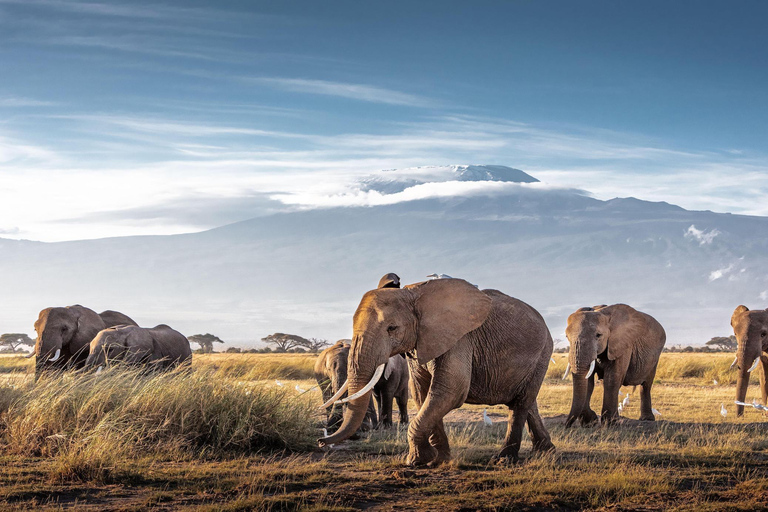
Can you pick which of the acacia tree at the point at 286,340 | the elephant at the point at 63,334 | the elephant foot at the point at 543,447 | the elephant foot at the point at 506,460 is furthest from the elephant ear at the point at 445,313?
the acacia tree at the point at 286,340

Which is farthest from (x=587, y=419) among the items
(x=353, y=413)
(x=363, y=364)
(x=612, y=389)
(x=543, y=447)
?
(x=363, y=364)

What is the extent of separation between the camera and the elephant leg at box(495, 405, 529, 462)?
10.5 m

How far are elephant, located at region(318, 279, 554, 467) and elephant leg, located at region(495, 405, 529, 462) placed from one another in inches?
0.5

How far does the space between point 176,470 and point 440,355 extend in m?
3.37

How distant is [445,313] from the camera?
30.3ft

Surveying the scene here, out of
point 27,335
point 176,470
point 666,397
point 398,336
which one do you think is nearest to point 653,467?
point 398,336

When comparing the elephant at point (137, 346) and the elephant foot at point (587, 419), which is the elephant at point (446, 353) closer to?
the elephant foot at point (587, 419)

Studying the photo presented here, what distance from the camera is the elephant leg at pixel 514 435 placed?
10523mm

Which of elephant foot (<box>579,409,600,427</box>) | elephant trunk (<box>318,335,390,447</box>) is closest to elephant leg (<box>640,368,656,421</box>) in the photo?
elephant foot (<box>579,409,600,427</box>)

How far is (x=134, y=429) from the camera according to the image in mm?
11242

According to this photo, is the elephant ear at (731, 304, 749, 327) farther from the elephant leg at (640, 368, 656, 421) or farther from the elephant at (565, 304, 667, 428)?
the elephant leg at (640, 368, 656, 421)

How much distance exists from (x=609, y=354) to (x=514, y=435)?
631cm

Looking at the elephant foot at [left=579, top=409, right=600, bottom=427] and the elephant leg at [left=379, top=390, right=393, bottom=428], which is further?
the elephant foot at [left=579, top=409, right=600, bottom=427]

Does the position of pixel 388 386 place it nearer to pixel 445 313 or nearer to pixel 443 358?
pixel 443 358
